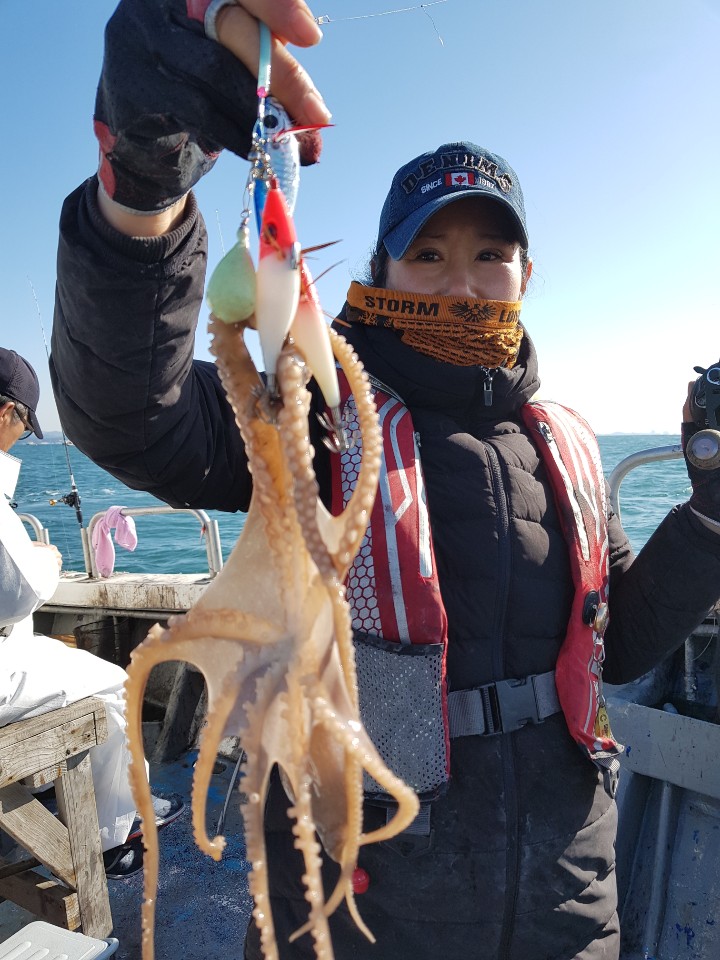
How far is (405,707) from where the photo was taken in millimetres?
1899

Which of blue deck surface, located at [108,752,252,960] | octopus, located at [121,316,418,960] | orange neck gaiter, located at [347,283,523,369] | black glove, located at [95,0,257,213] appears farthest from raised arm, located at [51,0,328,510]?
blue deck surface, located at [108,752,252,960]

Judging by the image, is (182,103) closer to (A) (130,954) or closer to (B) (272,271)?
(B) (272,271)

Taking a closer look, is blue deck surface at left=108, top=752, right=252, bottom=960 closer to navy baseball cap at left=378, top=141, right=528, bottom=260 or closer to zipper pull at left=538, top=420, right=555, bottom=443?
zipper pull at left=538, top=420, right=555, bottom=443

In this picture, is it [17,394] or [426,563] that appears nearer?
[426,563]

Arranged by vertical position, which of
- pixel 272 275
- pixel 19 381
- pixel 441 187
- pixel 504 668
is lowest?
pixel 504 668

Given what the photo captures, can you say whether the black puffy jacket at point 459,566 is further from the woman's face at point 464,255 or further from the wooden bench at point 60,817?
the wooden bench at point 60,817

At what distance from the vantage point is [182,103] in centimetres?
119

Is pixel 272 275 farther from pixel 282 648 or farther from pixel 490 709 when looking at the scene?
pixel 490 709

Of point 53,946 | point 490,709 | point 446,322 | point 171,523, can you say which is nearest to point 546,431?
point 446,322

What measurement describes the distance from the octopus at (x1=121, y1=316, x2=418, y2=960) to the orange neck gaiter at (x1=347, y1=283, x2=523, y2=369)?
100 cm

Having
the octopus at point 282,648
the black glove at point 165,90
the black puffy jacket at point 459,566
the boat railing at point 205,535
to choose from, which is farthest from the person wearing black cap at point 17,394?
the octopus at point 282,648

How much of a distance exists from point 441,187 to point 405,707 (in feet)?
5.17

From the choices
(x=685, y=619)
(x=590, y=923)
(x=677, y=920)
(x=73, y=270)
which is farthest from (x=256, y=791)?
(x=677, y=920)

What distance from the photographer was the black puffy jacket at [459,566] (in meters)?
1.45
